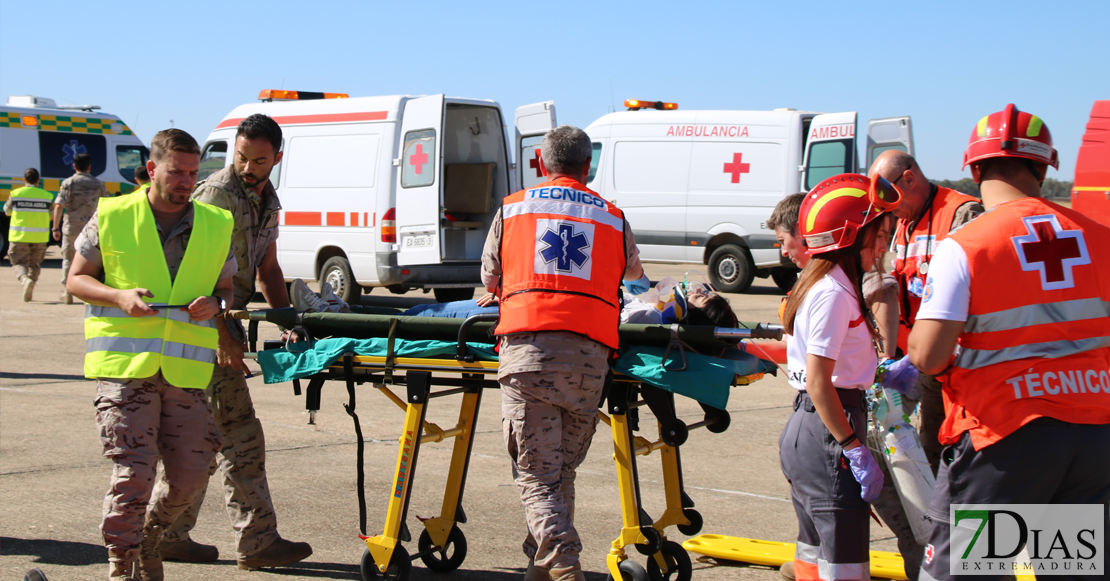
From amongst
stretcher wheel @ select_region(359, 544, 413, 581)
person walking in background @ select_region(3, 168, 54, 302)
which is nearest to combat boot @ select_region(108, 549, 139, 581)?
stretcher wheel @ select_region(359, 544, 413, 581)

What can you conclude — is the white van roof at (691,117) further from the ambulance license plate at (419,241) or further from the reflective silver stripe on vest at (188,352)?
the reflective silver stripe on vest at (188,352)

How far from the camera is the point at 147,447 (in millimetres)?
3555

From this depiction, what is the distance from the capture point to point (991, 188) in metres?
2.92

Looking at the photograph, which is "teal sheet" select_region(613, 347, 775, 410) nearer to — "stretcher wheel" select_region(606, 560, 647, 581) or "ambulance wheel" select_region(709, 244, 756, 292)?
"stretcher wheel" select_region(606, 560, 647, 581)

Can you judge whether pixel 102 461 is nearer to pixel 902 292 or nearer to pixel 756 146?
pixel 902 292

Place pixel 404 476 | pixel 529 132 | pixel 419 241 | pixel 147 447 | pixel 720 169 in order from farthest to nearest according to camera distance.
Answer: pixel 720 169
pixel 529 132
pixel 419 241
pixel 404 476
pixel 147 447

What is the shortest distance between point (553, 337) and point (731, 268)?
12.8 metres

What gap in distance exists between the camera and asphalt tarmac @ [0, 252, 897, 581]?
4.32 meters

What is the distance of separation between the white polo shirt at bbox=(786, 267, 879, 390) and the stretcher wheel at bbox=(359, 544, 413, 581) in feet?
5.75

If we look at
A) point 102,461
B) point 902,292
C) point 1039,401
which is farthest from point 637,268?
point 102,461

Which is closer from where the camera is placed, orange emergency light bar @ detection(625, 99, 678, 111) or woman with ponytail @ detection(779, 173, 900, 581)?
woman with ponytail @ detection(779, 173, 900, 581)

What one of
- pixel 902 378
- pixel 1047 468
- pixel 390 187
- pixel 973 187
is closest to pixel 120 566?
pixel 902 378

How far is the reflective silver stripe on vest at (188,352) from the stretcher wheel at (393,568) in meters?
1.01

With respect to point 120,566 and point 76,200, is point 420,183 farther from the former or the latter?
point 120,566
